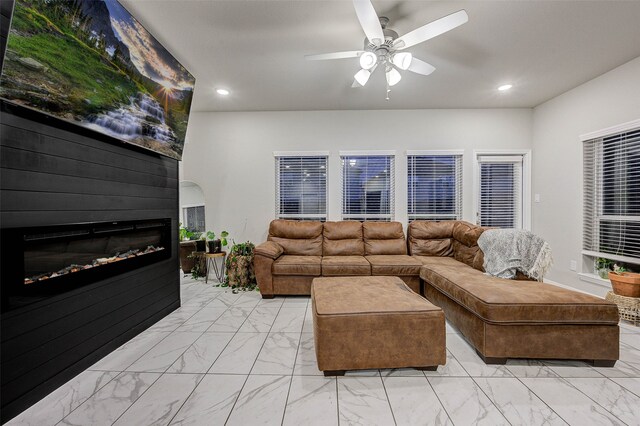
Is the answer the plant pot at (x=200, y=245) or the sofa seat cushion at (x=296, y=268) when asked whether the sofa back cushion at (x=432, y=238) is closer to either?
the sofa seat cushion at (x=296, y=268)

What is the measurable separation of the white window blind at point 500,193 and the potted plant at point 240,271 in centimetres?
375

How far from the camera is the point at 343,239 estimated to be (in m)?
3.89

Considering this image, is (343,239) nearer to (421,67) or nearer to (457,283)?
(457,283)

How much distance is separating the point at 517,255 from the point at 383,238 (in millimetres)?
1684

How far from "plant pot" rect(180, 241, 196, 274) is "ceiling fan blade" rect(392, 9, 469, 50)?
4.07 meters

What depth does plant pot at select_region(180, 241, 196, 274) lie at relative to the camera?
4305 mm

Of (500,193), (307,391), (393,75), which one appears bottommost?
(307,391)

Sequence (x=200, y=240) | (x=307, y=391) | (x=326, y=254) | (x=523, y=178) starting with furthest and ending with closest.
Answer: (x=200, y=240), (x=523, y=178), (x=326, y=254), (x=307, y=391)

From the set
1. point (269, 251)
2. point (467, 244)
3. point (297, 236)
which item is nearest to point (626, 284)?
point (467, 244)

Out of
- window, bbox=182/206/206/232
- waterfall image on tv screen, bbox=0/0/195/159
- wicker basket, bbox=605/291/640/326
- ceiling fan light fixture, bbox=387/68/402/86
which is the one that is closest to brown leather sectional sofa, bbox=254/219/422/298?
window, bbox=182/206/206/232

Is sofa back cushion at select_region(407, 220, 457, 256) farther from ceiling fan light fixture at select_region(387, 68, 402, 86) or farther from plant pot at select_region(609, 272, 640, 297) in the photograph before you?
ceiling fan light fixture at select_region(387, 68, 402, 86)

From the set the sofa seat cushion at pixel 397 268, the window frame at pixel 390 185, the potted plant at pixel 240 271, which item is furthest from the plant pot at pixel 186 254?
the sofa seat cushion at pixel 397 268

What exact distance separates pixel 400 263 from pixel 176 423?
264cm

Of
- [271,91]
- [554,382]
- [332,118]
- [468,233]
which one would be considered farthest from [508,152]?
[271,91]
